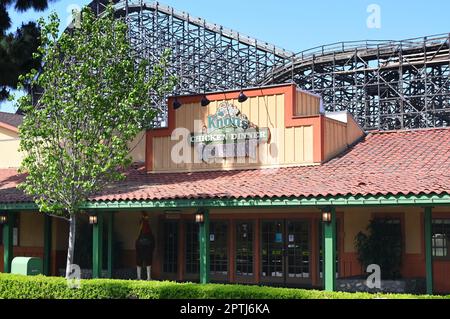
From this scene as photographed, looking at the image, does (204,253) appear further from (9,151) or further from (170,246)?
(9,151)

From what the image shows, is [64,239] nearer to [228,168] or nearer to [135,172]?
[135,172]

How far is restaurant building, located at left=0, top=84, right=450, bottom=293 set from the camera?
1475cm

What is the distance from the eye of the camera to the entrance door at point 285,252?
1755 centimetres

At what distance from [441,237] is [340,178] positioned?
3.24 meters

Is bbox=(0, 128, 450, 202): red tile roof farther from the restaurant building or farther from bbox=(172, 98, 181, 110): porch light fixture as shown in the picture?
bbox=(172, 98, 181, 110): porch light fixture

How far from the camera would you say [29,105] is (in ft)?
49.6

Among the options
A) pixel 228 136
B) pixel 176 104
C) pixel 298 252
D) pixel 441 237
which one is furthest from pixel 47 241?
pixel 441 237

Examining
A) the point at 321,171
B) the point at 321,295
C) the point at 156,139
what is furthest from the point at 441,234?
the point at 156,139

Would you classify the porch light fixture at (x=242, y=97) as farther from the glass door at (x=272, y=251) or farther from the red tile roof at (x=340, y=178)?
the glass door at (x=272, y=251)

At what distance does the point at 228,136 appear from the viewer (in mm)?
18000

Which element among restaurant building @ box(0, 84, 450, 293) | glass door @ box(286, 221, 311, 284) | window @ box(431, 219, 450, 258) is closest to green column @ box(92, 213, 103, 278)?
restaurant building @ box(0, 84, 450, 293)

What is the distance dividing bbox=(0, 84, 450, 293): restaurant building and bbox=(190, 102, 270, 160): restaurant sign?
0.03 m

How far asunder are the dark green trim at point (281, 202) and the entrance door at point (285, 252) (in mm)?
3868
